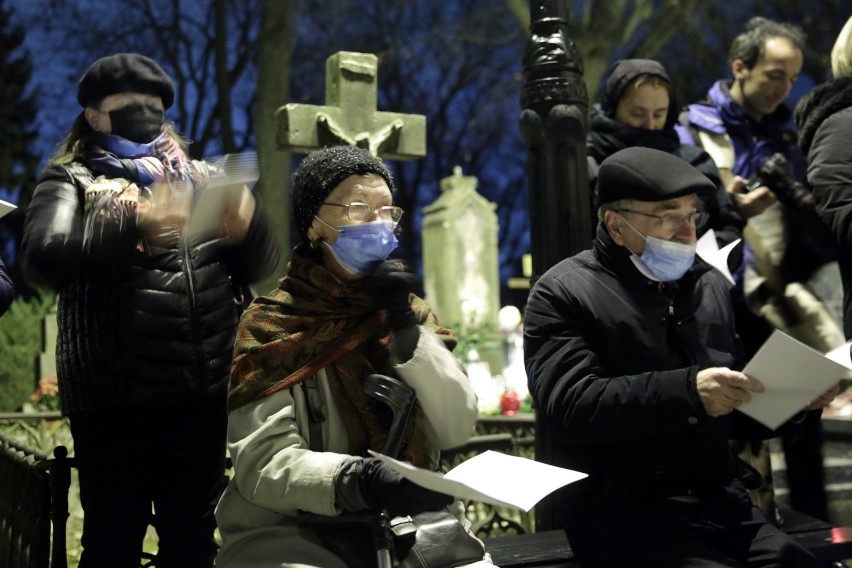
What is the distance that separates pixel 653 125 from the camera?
4.35 meters

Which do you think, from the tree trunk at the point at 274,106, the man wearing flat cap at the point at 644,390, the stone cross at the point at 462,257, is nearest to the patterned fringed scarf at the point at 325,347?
the man wearing flat cap at the point at 644,390

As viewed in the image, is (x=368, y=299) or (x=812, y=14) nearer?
(x=368, y=299)

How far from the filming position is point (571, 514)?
311cm

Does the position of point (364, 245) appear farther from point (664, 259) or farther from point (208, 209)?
point (664, 259)

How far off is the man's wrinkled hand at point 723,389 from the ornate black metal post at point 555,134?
1.46m

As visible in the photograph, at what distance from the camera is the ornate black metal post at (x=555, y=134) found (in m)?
4.30

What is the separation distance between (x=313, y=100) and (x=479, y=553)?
2109cm

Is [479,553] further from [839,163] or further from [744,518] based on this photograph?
[839,163]

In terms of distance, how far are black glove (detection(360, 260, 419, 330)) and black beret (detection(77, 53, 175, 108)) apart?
1143 millimetres

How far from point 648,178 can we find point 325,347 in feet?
3.46

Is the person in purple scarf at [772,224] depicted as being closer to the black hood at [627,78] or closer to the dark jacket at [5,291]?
the black hood at [627,78]

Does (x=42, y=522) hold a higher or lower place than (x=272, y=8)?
lower

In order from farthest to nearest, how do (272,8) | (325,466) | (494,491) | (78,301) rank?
(272,8)
(78,301)
(325,466)
(494,491)

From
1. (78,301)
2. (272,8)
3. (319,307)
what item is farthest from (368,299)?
(272,8)
